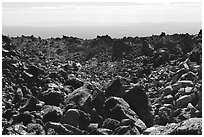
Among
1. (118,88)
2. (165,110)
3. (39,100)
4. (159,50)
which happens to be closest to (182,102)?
(165,110)

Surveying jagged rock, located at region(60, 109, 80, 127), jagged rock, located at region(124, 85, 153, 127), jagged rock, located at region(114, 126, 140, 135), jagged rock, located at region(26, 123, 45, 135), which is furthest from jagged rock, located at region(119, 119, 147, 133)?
jagged rock, located at region(26, 123, 45, 135)

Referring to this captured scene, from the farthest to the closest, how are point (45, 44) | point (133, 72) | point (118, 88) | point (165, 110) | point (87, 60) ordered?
point (45, 44) → point (87, 60) → point (133, 72) → point (118, 88) → point (165, 110)

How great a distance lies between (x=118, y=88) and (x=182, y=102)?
399cm

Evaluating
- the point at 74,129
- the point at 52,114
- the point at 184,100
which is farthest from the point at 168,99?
the point at 52,114

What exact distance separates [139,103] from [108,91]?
258 centimetres

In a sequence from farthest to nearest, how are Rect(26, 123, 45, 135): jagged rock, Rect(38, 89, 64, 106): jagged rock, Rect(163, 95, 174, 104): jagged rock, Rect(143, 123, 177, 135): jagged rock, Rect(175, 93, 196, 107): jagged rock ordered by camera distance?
1. Rect(163, 95, 174, 104): jagged rock
2. Rect(38, 89, 64, 106): jagged rock
3. Rect(175, 93, 196, 107): jagged rock
4. Rect(26, 123, 45, 135): jagged rock
5. Rect(143, 123, 177, 135): jagged rock

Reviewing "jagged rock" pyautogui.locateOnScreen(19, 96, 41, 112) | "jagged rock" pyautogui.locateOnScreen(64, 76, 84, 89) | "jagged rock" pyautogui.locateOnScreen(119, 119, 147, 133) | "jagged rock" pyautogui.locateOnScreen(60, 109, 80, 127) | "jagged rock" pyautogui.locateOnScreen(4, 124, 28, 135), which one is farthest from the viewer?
"jagged rock" pyautogui.locateOnScreen(64, 76, 84, 89)

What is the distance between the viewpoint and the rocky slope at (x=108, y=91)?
737 inches

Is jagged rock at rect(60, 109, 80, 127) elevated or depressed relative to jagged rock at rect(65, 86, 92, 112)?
depressed

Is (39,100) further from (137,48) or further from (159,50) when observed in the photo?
(137,48)

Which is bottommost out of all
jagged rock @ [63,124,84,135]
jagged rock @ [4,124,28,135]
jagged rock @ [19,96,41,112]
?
jagged rock @ [63,124,84,135]

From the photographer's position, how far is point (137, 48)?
1574 inches

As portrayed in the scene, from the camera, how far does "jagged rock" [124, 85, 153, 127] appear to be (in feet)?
68.3

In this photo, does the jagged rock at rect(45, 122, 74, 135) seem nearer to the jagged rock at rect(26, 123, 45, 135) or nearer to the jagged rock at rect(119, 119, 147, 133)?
the jagged rock at rect(26, 123, 45, 135)
